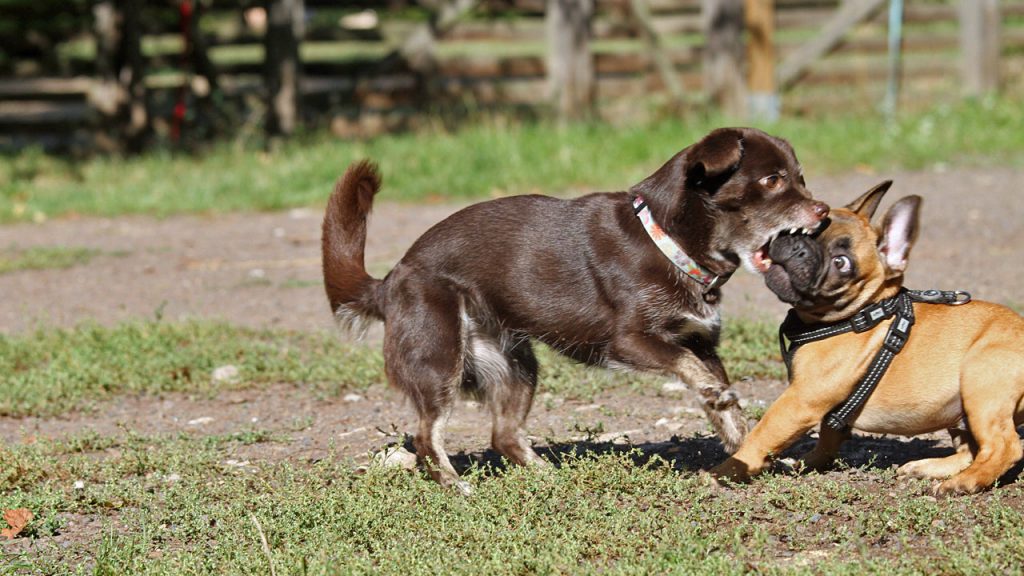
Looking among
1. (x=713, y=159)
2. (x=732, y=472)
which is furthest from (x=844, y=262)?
(x=732, y=472)

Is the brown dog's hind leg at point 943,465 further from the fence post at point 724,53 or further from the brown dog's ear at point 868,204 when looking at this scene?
the fence post at point 724,53

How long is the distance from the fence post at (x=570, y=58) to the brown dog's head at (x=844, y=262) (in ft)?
30.9

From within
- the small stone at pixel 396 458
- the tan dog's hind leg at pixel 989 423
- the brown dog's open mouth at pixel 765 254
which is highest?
the brown dog's open mouth at pixel 765 254

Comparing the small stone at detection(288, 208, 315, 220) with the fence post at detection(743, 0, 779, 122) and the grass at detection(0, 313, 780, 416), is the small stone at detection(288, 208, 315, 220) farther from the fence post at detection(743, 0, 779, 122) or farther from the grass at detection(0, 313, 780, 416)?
the fence post at detection(743, 0, 779, 122)

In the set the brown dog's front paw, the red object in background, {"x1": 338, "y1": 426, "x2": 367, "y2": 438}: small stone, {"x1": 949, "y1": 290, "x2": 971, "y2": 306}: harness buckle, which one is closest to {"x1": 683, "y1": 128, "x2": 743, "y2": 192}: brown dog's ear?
{"x1": 949, "y1": 290, "x2": 971, "y2": 306}: harness buckle

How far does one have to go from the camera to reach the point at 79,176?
13422 millimetres

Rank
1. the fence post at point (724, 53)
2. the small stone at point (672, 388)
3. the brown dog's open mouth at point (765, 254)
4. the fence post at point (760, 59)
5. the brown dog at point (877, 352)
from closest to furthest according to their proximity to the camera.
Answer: the brown dog at point (877, 352), the brown dog's open mouth at point (765, 254), the small stone at point (672, 388), the fence post at point (724, 53), the fence post at point (760, 59)

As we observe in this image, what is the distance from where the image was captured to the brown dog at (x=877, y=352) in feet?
15.5

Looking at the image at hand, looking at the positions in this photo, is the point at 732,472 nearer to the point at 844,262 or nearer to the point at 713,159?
the point at 844,262

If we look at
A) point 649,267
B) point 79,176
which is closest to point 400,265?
point 649,267

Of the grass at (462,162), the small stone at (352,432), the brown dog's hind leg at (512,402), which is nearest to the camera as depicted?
the brown dog's hind leg at (512,402)

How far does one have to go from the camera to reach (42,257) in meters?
10.1

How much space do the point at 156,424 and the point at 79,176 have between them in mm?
7778

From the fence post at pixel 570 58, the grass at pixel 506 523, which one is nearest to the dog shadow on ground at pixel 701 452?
the grass at pixel 506 523
